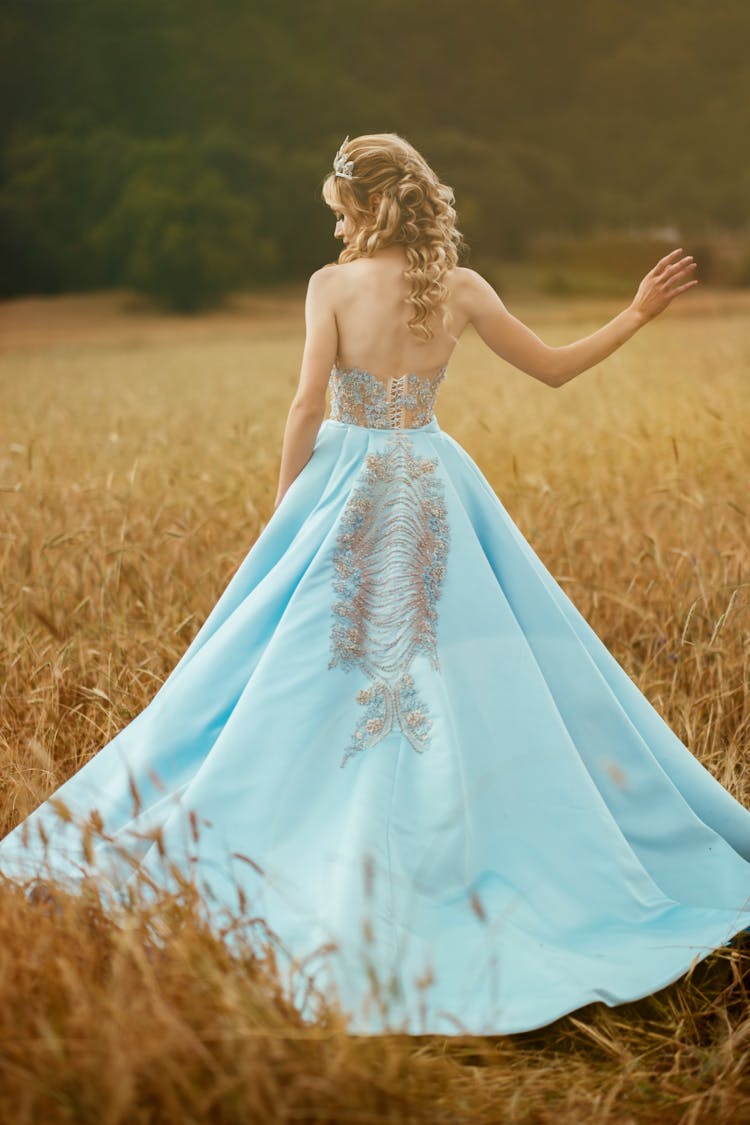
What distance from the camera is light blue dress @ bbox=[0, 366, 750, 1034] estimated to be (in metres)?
2.49

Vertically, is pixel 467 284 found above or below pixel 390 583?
above

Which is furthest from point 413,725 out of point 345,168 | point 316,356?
point 345,168

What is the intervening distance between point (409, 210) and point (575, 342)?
0.59m

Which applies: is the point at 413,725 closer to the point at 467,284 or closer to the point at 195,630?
the point at 467,284

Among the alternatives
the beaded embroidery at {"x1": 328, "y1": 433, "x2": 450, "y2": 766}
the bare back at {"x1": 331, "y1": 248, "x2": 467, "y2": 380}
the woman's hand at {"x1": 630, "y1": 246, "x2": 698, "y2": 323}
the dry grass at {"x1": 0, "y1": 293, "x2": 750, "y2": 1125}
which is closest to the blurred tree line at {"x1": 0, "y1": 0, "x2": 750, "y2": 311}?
the dry grass at {"x1": 0, "y1": 293, "x2": 750, "y2": 1125}

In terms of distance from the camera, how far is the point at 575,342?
312 cm

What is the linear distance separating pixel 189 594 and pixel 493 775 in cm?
197

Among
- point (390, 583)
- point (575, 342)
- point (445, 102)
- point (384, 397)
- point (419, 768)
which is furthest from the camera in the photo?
point (445, 102)

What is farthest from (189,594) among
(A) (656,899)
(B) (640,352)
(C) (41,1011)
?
(B) (640,352)

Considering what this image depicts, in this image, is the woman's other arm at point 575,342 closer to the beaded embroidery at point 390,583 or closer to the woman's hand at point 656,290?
Result: the woman's hand at point 656,290

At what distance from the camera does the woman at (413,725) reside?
2.56 metres

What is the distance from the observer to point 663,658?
4004 mm

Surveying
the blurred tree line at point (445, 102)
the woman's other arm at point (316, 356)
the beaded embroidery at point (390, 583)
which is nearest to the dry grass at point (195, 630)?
the beaded embroidery at point (390, 583)

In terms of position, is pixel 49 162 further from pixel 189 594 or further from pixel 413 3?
pixel 189 594
